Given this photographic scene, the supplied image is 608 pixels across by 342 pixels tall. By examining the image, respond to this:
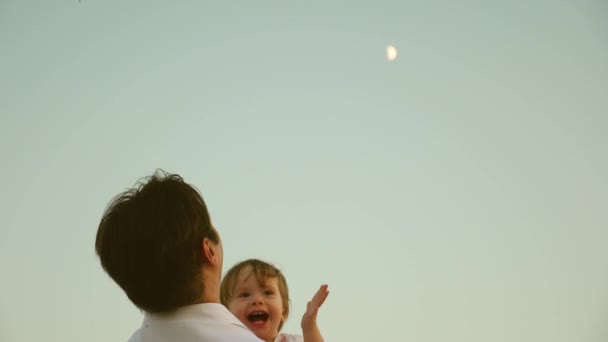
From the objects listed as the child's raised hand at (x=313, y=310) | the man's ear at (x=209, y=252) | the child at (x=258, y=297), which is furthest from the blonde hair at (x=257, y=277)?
the man's ear at (x=209, y=252)

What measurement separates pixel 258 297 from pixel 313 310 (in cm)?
113

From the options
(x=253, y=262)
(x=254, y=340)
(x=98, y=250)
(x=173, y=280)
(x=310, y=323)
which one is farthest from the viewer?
(x=253, y=262)

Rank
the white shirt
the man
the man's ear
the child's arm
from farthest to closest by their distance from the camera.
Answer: the child's arm → the man's ear → the man → the white shirt

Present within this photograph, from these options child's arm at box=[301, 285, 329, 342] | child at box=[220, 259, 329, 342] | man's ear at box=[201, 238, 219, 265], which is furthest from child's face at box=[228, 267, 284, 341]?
man's ear at box=[201, 238, 219, 265]

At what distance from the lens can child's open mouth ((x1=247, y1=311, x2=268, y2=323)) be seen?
17.2 feet

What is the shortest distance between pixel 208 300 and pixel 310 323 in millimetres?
2160

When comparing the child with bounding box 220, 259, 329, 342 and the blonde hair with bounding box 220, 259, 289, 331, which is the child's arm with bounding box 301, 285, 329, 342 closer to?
the child with bounding box 220, 259, 329, 342

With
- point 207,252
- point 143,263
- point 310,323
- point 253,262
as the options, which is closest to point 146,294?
point 143,263

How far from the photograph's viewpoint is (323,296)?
436cm

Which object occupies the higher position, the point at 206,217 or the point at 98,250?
the point at 206,217

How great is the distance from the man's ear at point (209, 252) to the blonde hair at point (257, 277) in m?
3.15

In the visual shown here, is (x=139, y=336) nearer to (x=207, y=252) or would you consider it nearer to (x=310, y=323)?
(x=207, y=252)

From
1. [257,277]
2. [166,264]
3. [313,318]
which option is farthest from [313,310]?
[166,264]

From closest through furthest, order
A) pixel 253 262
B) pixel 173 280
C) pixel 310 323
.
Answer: pixel 173 280, pixel 310 323, pixel 253 262
